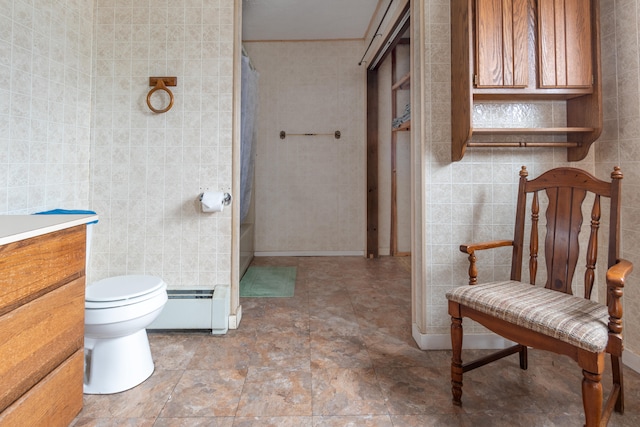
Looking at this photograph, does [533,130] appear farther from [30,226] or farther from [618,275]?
[30,226]

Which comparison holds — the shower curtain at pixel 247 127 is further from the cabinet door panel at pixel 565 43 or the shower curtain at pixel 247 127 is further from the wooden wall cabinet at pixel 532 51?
the cabinet door panel at pixel 565 43

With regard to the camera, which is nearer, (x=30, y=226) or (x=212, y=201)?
(x=30, y=226)

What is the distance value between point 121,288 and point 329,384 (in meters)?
1.07

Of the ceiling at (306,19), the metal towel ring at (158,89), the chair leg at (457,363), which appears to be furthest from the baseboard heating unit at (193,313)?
the ceiling at (306,19)

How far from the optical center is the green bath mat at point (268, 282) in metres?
2.82

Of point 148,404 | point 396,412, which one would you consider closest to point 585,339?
point 396,412

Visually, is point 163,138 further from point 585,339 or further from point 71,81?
point 585,339

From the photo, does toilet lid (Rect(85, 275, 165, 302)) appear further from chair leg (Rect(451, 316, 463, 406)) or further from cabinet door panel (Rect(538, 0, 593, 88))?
cabinet door panel (Rect(538, 0, 593, 88))

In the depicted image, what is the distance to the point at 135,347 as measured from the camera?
157cm

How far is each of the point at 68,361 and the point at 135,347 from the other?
1.13 feet

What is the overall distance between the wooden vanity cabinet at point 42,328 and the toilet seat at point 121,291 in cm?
12

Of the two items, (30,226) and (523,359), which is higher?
(30,226)

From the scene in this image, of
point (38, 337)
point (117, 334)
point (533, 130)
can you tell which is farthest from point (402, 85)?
point (38, 337)

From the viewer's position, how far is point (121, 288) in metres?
1.59
